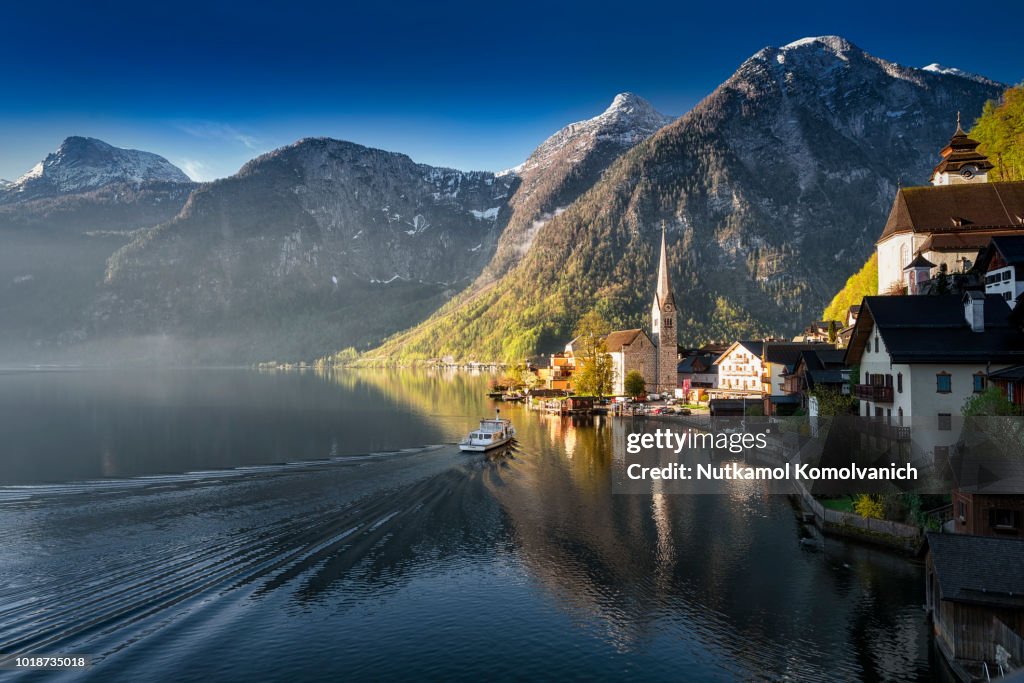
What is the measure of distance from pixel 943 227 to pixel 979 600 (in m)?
71.3

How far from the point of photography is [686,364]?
543ft

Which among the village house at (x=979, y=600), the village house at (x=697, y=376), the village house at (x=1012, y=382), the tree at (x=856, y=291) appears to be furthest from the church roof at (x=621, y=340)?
the village house at (x=979, y=600)

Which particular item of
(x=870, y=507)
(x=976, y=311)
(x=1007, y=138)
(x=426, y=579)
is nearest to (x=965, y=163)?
(x=1007, y=138)

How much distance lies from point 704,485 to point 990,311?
2944 cm

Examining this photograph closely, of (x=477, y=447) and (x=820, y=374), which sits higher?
(x=820, y=374)

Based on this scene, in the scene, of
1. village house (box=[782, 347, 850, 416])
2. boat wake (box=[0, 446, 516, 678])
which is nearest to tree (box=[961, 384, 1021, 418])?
village house (box=[782, 347, 850, 416])

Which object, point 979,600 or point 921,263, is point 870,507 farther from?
point 921,263

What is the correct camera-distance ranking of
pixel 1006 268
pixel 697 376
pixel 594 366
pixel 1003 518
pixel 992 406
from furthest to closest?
1. pixel 697 376
2. pixel 594 366
3. pixel 1006 268
4. pixel 992 406
5. pixel 1003 518

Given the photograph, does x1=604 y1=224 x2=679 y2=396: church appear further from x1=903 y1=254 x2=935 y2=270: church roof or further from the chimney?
the chimney

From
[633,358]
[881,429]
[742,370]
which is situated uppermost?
[633,358]

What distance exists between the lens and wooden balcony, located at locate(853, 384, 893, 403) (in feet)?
170

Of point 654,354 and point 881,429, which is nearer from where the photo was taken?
point 881,429

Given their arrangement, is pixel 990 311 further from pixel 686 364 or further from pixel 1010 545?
pixel 686 364

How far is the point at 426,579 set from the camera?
40406 millimetres
